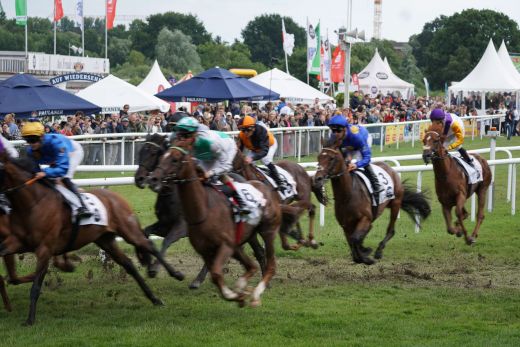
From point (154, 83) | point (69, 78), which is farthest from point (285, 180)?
point (154, 83)

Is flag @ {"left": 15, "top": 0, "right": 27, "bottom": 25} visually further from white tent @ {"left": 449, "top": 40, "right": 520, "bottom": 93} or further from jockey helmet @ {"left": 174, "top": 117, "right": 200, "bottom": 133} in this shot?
jockey helmet @ {"left": 174, "top": 117, "right": 200, "bottom": 133}

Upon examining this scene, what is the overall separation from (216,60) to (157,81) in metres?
44.9

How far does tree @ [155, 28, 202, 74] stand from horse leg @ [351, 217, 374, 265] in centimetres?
6363

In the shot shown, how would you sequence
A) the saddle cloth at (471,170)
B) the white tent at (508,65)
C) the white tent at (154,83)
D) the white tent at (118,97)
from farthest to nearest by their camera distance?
1. the white tent at (508,65)
2. the white tent at (154,83)
3. the white tent at (118,97)
4. the saddle cloth at (471,170)

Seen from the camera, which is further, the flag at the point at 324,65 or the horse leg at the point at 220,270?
the flag at the point at 324,65

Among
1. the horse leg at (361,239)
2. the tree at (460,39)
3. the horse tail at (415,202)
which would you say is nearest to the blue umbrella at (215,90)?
the horse tail at (415,202)

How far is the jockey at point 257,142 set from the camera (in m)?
9.65

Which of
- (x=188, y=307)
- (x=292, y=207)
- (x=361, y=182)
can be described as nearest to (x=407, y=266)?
(x=361, y=182)

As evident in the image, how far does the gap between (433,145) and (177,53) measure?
65590 mm

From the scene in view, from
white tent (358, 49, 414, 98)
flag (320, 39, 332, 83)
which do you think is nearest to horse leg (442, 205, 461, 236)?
flag (320, 39, 332, 83)

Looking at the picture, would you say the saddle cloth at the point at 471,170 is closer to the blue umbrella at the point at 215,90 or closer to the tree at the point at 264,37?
the blue umbrella at the point at 215,90

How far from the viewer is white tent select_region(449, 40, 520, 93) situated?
36250 millimetres

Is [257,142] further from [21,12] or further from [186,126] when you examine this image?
[21,12]

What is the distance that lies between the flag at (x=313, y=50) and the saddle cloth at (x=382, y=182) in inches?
976
